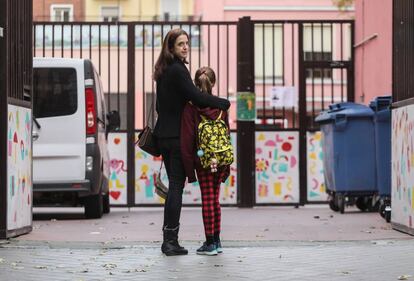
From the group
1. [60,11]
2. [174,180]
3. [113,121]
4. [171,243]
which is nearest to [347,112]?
[113,121]

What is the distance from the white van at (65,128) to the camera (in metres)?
13.1

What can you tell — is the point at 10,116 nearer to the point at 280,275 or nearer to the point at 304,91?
the point at 280,275

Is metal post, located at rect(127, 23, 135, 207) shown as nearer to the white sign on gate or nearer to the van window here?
the white sign on gate

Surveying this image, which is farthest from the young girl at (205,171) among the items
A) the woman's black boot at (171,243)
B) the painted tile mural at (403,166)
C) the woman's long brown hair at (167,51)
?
the painted tile mural at (403,166)

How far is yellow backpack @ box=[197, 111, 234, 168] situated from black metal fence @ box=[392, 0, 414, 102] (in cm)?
272

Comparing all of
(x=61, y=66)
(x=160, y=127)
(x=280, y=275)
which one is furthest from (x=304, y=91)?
(x=280, y=275)

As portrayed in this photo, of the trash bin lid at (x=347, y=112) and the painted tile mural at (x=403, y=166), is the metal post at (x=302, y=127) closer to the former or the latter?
the trash bin lid at (x=347, y=112)

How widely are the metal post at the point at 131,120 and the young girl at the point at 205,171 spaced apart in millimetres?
8087

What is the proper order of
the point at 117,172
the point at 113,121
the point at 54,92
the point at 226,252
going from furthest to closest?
the point at 117,172, the point at 113,121, the point at 54,92, the point at 226,252

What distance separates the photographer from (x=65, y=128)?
43.1 ft

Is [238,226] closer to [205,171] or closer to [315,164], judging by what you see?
[205,171]

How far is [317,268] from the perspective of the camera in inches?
295

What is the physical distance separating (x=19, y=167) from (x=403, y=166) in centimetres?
402

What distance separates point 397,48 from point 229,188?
246 inches
